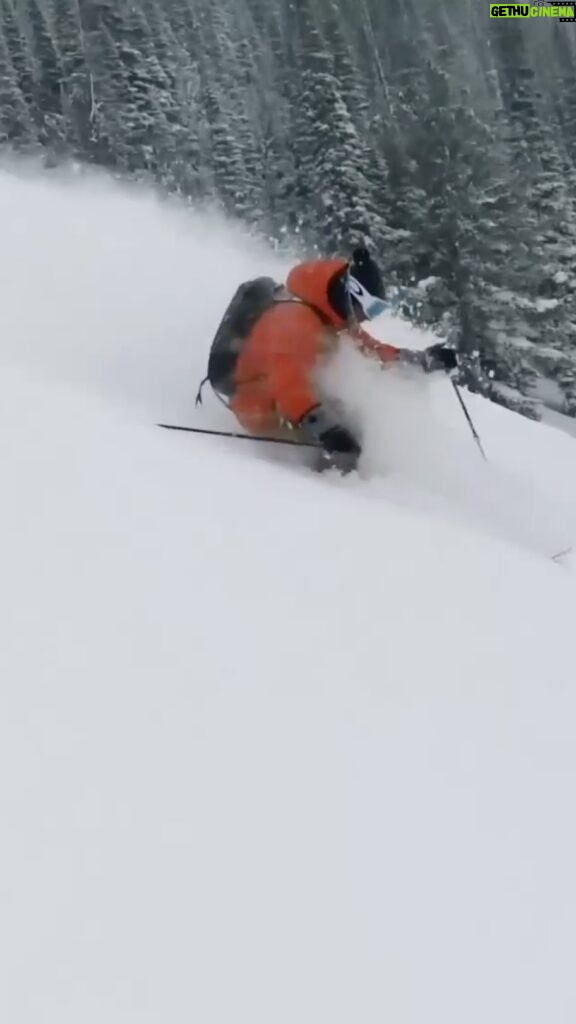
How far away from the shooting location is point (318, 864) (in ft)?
6.55

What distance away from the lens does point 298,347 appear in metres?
5.37

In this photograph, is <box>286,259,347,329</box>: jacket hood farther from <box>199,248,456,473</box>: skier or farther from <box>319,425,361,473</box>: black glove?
<box>319,425,361,473</box>: black glove

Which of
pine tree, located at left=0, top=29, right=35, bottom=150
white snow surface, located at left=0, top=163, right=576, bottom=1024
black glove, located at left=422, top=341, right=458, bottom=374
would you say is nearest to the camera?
white snow surface, located at left=0, top=163, right=576, bottom=1024

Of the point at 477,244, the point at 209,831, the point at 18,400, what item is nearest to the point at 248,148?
the point at 477,244

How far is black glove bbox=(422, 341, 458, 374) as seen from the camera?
18.5ft

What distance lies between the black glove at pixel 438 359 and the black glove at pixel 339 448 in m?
0.63

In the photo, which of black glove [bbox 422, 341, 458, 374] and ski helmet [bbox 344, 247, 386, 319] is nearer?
ski helmet [bbox 344, 247, 386, 319]

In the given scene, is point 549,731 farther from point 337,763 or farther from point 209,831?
point 209,831

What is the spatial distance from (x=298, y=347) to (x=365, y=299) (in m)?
0.47

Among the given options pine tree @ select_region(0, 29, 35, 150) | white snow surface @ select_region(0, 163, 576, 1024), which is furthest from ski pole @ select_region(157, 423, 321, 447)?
pine tree @ select_region(0, 29, 35, 150)

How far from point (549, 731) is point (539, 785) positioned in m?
0.32

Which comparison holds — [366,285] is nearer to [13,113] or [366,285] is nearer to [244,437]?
[244,437]

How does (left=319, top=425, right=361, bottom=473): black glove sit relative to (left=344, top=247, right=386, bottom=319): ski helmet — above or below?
below

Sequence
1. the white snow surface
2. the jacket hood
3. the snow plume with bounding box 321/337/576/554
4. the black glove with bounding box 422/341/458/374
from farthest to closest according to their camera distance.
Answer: the black glove with bounding box 422/341/458/374 < the snow plume with bounding box 321/337/576/554 < the jacket hood < the white snow surface
